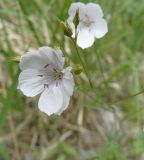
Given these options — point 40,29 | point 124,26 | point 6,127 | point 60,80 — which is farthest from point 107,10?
point 60,80

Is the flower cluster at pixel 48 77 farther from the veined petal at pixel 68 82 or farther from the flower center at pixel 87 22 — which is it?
the flower center at pixel 87 22

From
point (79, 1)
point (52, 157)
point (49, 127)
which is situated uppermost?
point (79, 1)

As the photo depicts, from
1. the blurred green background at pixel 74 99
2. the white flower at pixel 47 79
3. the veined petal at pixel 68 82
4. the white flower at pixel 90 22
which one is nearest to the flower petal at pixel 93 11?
the white flower at pixel 90 22

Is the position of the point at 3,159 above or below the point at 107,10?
below

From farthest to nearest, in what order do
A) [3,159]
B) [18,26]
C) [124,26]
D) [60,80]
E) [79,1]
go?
1. [124,26]
2. [18,26]
3. [3,159]
4. [79,1]
5. [60,80]

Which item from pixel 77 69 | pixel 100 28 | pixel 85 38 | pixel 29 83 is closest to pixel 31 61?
pixel 29 83

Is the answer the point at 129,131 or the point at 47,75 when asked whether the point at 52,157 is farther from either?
the point at 47,75
